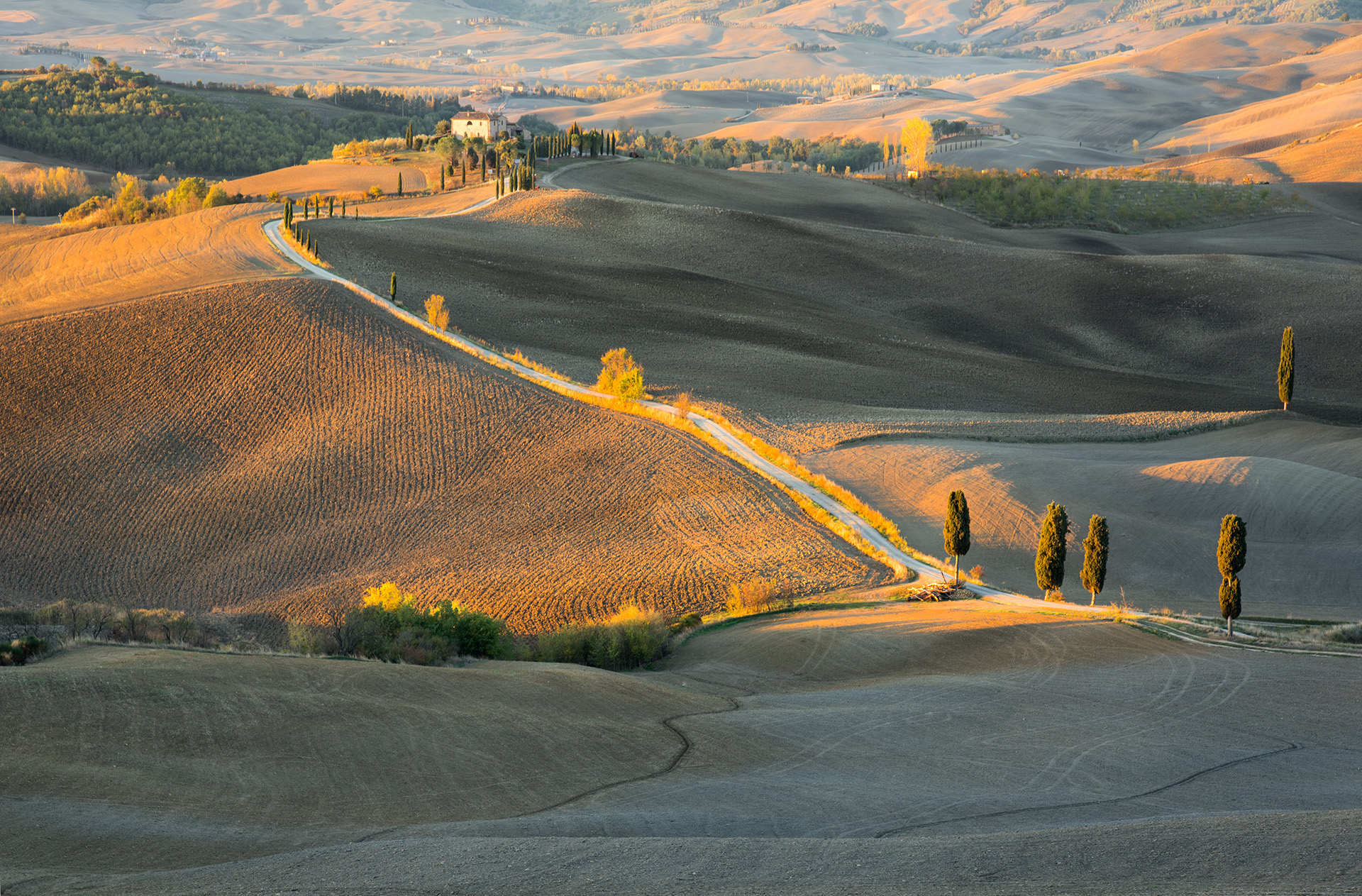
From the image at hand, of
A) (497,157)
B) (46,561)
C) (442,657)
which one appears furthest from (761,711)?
(497,157)

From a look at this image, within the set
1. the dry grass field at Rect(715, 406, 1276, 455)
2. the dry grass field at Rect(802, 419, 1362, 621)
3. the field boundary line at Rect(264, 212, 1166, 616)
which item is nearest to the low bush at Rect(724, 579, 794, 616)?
the field boundary line at Rect(264, 212, 1166, 616)

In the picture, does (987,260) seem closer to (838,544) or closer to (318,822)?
(838,544)

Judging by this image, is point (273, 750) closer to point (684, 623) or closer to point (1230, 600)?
point (684, 623)

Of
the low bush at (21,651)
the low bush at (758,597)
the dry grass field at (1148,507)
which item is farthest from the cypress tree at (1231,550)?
the low bush at (21,651)

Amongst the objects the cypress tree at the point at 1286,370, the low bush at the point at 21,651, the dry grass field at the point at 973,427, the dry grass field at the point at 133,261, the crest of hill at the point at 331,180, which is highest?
the crest of hill at the point at 331,180

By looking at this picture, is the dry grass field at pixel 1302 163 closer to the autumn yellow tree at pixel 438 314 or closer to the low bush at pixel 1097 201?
the low bush at pixel 1097 201

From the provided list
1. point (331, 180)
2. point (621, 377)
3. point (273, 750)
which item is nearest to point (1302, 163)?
point (331, 180)
